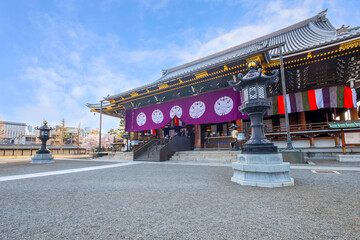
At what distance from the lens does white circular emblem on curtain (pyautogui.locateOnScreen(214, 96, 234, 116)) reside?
10.6 meters

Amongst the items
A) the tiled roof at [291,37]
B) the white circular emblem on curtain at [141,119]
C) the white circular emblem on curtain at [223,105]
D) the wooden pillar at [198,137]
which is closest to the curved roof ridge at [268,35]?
the tiled roof at [291,37]

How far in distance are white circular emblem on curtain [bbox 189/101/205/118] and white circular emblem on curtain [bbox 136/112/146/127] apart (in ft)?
15.7

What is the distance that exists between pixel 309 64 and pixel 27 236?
1162cm

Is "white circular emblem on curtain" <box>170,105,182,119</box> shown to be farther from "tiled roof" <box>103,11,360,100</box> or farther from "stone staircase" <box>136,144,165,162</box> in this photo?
"stone staircase" <box>136,144,165,162</box>

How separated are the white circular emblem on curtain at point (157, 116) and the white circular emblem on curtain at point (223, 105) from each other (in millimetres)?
4613

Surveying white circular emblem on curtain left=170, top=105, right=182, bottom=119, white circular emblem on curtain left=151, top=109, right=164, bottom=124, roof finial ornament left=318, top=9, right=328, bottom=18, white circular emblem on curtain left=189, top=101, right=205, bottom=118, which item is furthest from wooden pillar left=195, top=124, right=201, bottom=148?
roof finial ornament left=318, top=9, right=328, bottom=18

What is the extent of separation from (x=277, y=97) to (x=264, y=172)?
843 centimetres

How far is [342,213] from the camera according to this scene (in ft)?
6.41

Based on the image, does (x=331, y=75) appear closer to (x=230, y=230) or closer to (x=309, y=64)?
(x=309, y=64)

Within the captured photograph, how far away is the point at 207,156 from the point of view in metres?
9.58

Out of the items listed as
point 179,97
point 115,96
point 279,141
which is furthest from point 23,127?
point 279,141

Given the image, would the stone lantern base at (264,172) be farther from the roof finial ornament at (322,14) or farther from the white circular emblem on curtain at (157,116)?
the roof finial ornament at (322,14)

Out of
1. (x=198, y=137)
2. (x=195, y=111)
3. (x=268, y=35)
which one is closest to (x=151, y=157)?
(x=198, y=137)

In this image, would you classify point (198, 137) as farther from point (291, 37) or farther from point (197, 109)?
point (291, 37)
